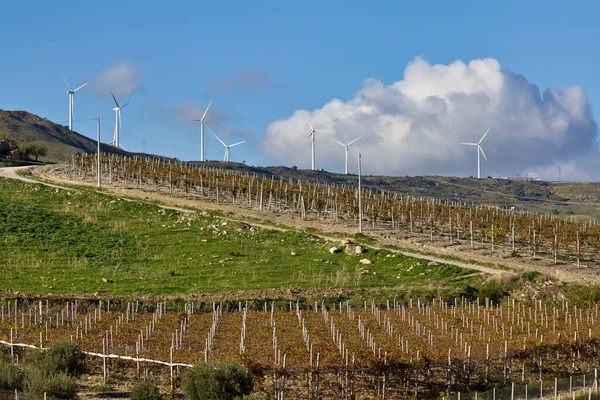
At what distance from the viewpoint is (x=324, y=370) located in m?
25.6

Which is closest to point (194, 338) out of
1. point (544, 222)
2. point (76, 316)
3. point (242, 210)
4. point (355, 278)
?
point (76, 316)

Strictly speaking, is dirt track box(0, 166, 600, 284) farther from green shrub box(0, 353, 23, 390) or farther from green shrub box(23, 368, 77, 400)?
green shrub box(0, 353, 23, 390)

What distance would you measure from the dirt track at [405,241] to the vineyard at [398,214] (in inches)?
53.5

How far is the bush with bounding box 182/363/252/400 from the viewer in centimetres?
2311

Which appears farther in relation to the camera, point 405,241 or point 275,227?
point 275,227

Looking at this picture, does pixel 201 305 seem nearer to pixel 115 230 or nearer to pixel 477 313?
pixel 477 313

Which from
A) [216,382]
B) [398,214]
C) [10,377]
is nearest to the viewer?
[216,382]

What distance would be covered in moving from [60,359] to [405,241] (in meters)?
44.7

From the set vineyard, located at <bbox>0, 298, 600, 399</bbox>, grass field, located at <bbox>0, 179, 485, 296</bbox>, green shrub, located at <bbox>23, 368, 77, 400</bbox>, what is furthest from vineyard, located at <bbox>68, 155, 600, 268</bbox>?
green shrub, located at <bbox>23, 368, 77, 400</bbox>

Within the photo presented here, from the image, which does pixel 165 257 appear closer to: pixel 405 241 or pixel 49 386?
pixel 405 241

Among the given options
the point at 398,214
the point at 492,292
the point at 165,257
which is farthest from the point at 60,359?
the point at 398,214

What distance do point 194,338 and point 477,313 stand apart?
598 inches

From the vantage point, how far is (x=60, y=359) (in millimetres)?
25953

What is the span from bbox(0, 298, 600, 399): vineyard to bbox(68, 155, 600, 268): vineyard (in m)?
24.8
